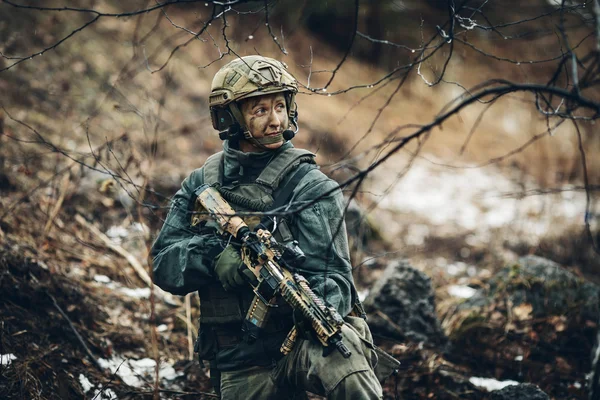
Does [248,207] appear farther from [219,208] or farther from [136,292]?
[136,292]

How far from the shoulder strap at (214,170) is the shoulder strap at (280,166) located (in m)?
0.29

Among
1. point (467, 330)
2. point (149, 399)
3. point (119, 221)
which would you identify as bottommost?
point (149, 399)

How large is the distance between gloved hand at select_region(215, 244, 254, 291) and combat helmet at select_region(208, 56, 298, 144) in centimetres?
67

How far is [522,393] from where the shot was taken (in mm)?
4008

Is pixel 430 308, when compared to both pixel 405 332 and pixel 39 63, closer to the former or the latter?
pixel 405 332

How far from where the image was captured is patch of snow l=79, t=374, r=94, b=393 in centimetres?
413

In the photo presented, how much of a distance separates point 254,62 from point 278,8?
8.75 m

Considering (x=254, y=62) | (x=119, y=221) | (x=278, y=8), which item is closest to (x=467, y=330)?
(x=254, y=62)

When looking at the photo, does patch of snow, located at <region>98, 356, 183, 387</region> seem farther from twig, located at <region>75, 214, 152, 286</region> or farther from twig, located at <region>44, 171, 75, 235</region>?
twig, located at <region>44, 171, 75, 235</region>

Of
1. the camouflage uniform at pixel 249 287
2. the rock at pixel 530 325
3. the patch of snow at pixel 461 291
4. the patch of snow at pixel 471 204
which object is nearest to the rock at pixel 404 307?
the rock at pixel 530 325

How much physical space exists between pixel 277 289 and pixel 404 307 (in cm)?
241

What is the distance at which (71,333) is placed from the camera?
4.61 metres

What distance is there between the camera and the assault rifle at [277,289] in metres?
2.98

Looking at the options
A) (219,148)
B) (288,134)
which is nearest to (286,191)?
(288,134)
